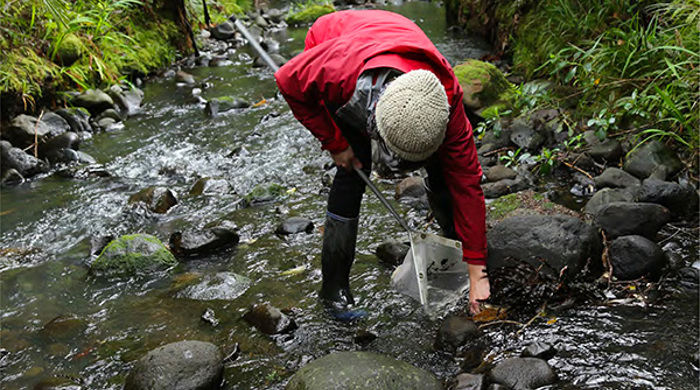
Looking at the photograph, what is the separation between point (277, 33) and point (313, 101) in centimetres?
979

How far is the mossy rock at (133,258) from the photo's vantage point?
11.4 feet

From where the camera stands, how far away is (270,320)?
9.26 feet

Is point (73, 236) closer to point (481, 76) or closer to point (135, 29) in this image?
point (481, 76)

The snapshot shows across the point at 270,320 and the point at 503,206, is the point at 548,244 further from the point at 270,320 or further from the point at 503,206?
the point at 270,320

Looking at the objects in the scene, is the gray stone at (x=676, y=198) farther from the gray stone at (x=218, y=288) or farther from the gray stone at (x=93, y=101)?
the gray stone at (x=93, y=101)

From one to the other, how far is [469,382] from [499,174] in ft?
7.44

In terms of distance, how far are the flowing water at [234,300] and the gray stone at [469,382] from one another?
11cm

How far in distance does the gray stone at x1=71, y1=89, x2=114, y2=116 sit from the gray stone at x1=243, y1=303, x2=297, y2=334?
15.2 ft

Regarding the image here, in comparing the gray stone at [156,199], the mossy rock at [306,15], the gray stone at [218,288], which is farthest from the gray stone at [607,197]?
the mossy rock at [306,15]

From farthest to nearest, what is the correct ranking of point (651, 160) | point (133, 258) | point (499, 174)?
point (499, 174) < point (651, 160) < point (133, 258)

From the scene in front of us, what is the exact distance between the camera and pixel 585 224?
2.91 m

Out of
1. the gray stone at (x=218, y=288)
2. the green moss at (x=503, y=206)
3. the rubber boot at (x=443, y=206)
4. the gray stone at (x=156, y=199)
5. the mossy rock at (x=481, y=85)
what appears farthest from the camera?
the mossy rock at (x=481, y=85)

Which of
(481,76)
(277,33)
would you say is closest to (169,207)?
(481,76)

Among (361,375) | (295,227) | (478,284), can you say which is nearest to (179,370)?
(361,375)
